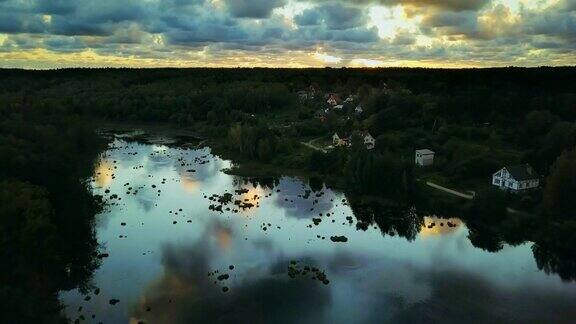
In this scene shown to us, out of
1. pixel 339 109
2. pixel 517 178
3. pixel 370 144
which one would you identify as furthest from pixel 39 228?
pixel 339 109

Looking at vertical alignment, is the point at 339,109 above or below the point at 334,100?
below

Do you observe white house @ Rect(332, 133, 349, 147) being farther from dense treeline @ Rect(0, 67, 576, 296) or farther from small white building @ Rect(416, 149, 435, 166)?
small white building @ Rect(416, 149, 435, 166)

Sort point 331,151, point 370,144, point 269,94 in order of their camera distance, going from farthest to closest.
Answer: point 269,94 → point 370,144 → point 331,151

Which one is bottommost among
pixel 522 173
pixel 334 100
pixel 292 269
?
pixel 292 269

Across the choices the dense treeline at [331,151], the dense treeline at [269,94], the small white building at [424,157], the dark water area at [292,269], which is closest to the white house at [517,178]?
the dense treeline at [331,151]

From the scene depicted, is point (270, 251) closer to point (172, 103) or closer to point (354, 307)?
point (354, 307)

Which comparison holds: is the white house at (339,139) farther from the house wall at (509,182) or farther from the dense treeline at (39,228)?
the dense treeline at (39,228)

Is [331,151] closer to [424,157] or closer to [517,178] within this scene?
[424,157]
